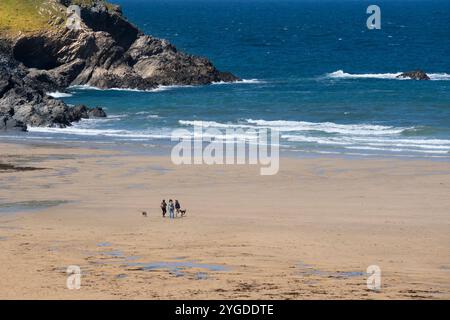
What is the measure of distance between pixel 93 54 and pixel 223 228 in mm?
51159

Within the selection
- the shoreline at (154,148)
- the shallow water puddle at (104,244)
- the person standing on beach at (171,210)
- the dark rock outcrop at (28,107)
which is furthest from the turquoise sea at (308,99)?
the shallow water puddle at (104,244)

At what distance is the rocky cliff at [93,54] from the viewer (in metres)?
81.5

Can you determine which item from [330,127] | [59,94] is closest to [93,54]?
[59,94]

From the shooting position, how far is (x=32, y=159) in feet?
170

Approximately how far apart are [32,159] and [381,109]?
29.9 metres

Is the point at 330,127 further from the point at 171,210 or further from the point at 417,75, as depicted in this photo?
the point at 171,210

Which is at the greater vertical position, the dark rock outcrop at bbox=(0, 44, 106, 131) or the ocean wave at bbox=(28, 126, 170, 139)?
the dark rock outcrop at bbox=(0, 44, 106, 131)

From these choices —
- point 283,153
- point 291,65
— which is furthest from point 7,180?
point 291,65

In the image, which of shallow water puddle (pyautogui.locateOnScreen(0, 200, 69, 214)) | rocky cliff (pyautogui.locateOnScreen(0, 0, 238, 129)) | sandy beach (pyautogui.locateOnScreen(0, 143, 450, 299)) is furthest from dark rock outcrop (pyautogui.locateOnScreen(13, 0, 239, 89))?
shallow water puddle (pyautogui.locateOnScreen(0, 200, 69, 214))

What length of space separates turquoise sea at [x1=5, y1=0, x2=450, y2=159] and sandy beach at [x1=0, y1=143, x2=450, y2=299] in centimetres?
883

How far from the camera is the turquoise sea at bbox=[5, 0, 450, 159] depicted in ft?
203

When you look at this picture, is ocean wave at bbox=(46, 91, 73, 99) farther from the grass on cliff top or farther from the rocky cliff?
the grass on cliff top

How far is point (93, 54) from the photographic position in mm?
84938

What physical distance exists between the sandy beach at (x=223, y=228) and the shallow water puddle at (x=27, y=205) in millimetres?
37
